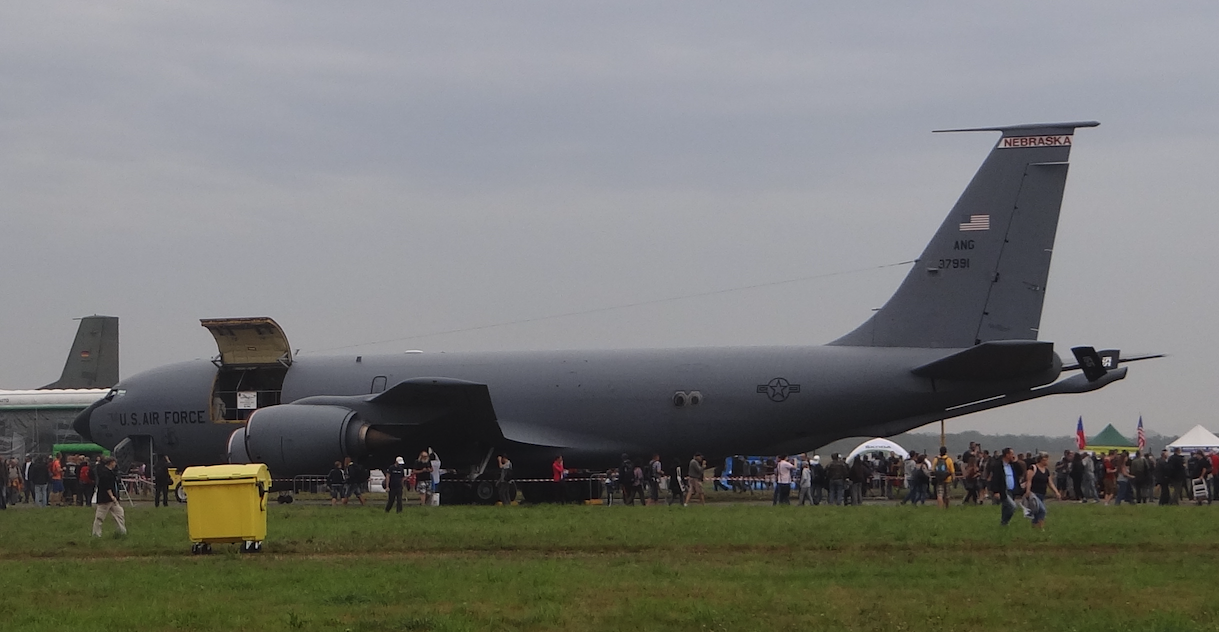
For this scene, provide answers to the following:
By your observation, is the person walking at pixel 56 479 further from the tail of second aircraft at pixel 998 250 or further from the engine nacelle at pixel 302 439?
the tail of second aircraft at pixel 998 250

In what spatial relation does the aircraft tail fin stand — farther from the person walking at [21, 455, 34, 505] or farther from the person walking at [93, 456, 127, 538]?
the person walking at [93, 456, 127, 538]

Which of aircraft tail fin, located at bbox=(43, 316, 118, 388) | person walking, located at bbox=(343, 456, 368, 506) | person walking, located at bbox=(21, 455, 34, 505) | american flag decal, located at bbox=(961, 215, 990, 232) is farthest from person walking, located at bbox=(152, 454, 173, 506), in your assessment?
aircraft tail fin, located at bbox=(43, 316, 118, 388)

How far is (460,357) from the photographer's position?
30438 mm

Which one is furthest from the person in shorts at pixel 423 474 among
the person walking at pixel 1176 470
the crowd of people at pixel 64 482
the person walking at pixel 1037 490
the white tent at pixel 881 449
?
the white tent at pixel 881 449

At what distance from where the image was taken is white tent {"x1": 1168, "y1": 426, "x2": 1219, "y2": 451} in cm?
4669

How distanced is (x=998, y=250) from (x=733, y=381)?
18.5 feet

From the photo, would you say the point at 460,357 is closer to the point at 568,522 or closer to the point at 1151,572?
the point at 568,522

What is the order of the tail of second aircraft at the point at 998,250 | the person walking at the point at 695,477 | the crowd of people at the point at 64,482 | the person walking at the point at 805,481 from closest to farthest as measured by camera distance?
1. the tail of second aircraft at the point at 998,250
2. the person walking at the point at 695,477
3. the person walking at the point at 805,481
4. the crowd of people at the point at 64,482

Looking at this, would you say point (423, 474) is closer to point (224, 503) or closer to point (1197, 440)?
point (224, 503)

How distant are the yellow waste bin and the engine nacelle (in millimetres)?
10514

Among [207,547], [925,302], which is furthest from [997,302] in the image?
[207,547]

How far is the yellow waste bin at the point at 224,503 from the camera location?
17188 mm

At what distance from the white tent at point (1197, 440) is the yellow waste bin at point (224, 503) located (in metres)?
36.9

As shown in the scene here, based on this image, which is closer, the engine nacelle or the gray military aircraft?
the gray military aircraft
